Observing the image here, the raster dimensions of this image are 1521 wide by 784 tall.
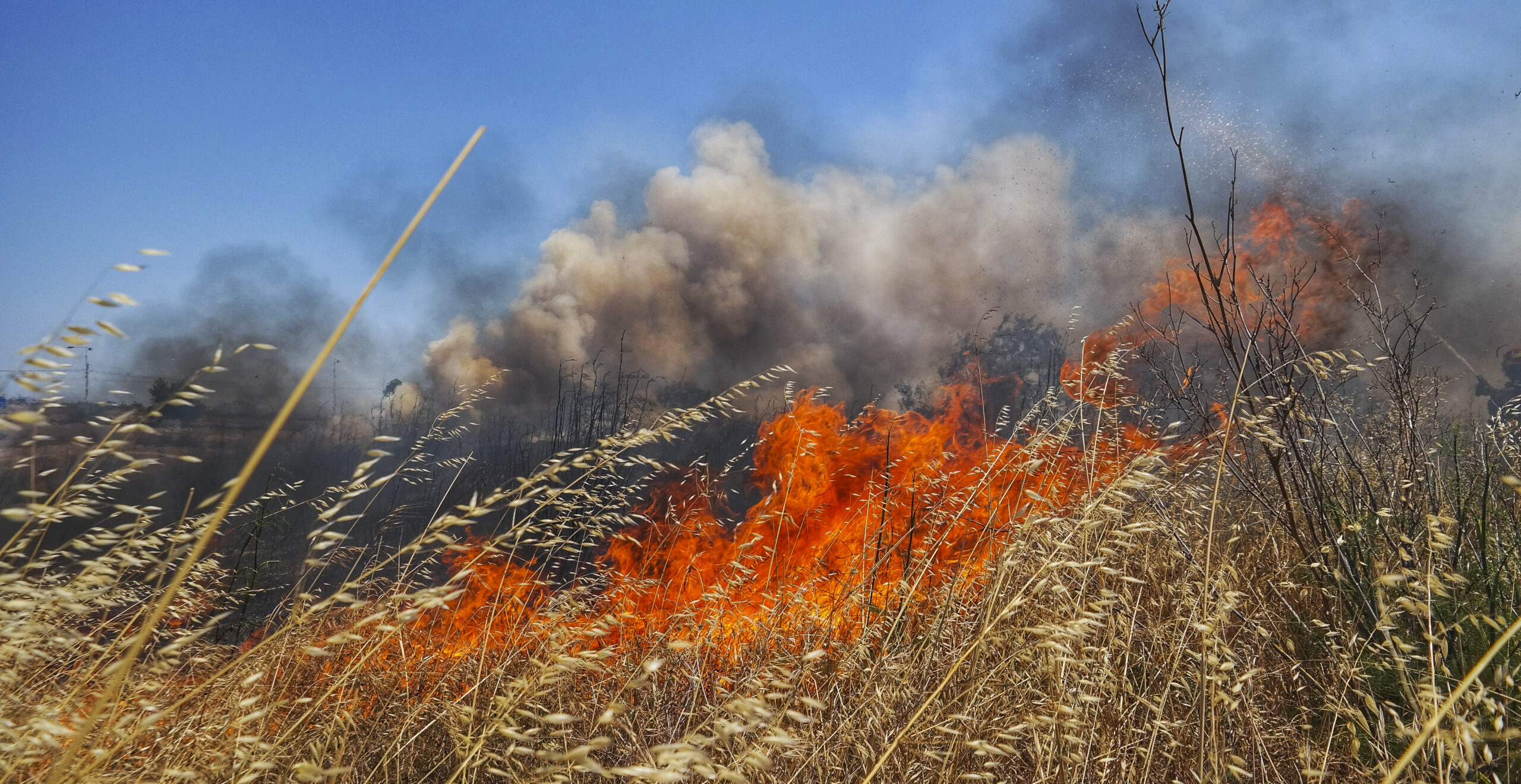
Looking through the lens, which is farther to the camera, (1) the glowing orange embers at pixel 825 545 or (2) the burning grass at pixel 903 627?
(1) the glowing orange embers at pixel 825 545

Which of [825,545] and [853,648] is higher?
[825,545]

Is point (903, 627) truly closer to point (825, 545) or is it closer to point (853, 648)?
point (853, 648)

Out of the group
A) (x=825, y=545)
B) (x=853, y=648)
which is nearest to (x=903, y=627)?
(x=853, y=648)

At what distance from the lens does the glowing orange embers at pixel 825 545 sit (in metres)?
2.23

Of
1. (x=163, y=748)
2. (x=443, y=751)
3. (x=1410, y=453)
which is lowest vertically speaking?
(x=443, y=751)

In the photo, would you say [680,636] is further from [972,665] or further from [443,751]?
[972,665]

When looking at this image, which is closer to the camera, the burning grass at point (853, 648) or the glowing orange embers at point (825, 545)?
the burning grass at point (853, 648)

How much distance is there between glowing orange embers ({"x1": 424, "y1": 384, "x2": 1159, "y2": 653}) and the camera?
87.7 inches

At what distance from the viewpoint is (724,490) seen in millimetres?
3504

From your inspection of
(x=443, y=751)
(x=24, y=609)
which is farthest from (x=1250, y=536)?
(x=24, y=609)

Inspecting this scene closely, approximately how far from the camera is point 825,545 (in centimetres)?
315

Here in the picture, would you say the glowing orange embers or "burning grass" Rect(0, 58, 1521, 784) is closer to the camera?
"burning grass" Rect(0, 58, 1521, 784)

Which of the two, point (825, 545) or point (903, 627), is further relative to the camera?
point (825, 545)

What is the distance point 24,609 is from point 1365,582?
379 centimetres
